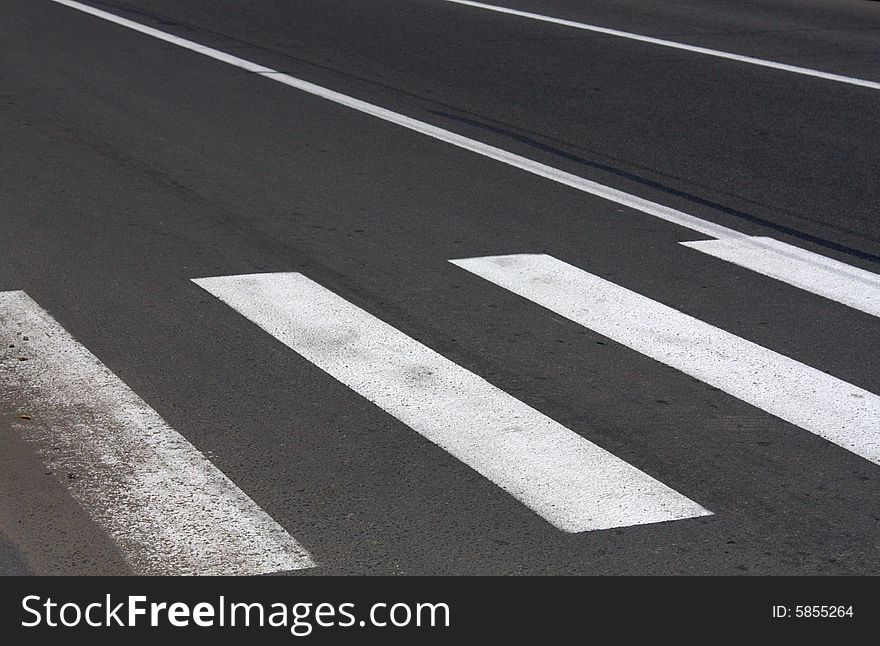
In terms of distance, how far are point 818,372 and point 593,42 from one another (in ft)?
30.9

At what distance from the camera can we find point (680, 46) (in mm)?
13727

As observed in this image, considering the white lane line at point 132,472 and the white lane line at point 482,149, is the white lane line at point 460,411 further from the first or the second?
the white lane line at point 482,149

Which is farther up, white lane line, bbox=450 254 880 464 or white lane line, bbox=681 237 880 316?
white lane line, bbox=681 237 880 316

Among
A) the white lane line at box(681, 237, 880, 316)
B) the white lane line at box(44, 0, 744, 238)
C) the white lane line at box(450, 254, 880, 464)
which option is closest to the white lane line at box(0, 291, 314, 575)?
the white lane line at box(450, 254, 880, 464)

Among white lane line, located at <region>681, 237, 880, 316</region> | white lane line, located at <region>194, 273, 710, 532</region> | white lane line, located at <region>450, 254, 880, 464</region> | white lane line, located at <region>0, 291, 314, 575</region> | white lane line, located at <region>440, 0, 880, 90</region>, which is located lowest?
white lane line, located at <region>0, 291, 314, 575</region>

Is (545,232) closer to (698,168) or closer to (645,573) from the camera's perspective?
(698,168)

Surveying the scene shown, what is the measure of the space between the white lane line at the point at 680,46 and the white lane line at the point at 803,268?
5.28m

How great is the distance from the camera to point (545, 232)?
7.20 meters

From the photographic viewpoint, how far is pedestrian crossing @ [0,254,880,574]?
3926 mm

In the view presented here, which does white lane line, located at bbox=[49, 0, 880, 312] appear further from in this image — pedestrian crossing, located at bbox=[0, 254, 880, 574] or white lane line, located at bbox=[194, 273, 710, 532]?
white lane line, located at bbox=[194, 273, 710, 532]

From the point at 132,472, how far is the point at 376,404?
985 millimetres

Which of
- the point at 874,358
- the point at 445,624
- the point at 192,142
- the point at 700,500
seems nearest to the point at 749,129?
the point at 192,142

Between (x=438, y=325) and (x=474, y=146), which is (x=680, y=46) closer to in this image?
(x=474, y=146)

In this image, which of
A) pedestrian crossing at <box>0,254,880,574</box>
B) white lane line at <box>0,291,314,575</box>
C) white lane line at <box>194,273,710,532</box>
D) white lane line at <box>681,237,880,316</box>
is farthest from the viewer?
white lane line at <box>681,237,880,316</box>
